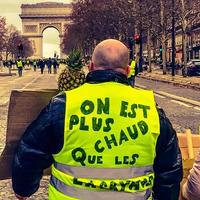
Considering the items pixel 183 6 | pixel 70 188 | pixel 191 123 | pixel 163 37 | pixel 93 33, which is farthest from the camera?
pixel 93 33

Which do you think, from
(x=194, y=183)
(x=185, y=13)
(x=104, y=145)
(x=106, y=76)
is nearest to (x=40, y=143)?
(x=104, y=145)

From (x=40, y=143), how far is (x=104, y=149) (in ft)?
1.06

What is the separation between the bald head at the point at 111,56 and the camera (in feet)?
9.54

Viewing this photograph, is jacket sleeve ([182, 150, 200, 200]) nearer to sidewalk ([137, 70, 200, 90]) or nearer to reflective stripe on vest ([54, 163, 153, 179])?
reflective stripe on vest ([54, 163, 153, 179])

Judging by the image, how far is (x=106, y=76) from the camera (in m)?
2.87

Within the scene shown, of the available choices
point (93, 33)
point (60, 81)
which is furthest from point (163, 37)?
point (60, 81)

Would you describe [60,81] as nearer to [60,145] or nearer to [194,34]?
[60,145]

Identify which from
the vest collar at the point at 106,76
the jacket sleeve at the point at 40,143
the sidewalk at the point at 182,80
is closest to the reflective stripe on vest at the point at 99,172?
the jacket sleeve at the point at 40,143

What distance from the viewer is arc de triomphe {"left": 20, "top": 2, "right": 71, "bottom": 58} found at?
15338cm

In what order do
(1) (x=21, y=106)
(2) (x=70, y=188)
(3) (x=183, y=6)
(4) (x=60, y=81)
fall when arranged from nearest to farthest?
(2) (x=70, y=188) → (1) (x=21, y=106) → (4) (x=60, y=81) → (3) (x=183, y=6)

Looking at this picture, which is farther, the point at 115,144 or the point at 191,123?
the point at 191,123

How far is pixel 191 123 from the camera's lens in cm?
1265

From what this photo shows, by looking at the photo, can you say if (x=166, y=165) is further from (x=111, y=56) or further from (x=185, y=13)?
(x=185, y=13)

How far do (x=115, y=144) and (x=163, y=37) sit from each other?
143ft
